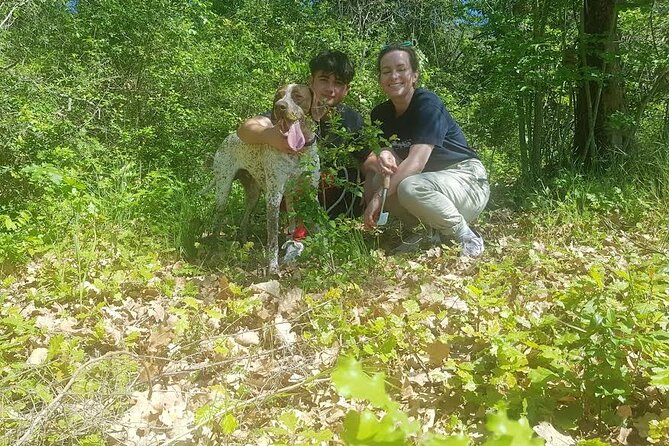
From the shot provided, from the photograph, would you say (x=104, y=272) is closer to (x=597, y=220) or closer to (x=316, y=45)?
(x=597, y=220)

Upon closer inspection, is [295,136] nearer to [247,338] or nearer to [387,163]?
[387,163]

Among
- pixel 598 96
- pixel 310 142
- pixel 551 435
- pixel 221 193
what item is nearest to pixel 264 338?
pixel 551 435

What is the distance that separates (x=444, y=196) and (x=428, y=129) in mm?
450

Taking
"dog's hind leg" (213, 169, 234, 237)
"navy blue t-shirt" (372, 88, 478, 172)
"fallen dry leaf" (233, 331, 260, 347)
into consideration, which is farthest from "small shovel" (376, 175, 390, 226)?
"fallen dry leaf" (233, 331, 260, 347)

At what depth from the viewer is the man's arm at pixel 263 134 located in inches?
121

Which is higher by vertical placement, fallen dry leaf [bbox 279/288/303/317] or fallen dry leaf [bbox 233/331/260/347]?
fallen dry leaf [bbox 279/288/303/317]

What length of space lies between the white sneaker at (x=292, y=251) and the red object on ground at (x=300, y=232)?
56 millimetres

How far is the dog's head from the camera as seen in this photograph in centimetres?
295

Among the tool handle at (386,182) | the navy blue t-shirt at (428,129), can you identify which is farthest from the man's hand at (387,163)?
the navy blue t-shirt at (428,129)

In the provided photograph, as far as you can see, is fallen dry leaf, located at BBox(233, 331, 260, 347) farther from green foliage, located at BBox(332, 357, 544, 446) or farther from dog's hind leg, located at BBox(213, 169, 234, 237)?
green foliage, located at BBox(332, 357, 544, 446)

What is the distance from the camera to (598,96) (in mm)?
4922

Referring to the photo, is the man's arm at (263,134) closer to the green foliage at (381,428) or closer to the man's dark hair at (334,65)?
the man's dark hair at (334,65)

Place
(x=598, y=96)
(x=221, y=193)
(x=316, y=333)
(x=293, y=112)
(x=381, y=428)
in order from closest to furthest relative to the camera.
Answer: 1. (x=381, y=428)
2. (x=316, y=333)
3. (x=293, y=112)
4. (x=221, y=193)
5. (x=598, y=96)

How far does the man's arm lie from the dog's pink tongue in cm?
3
